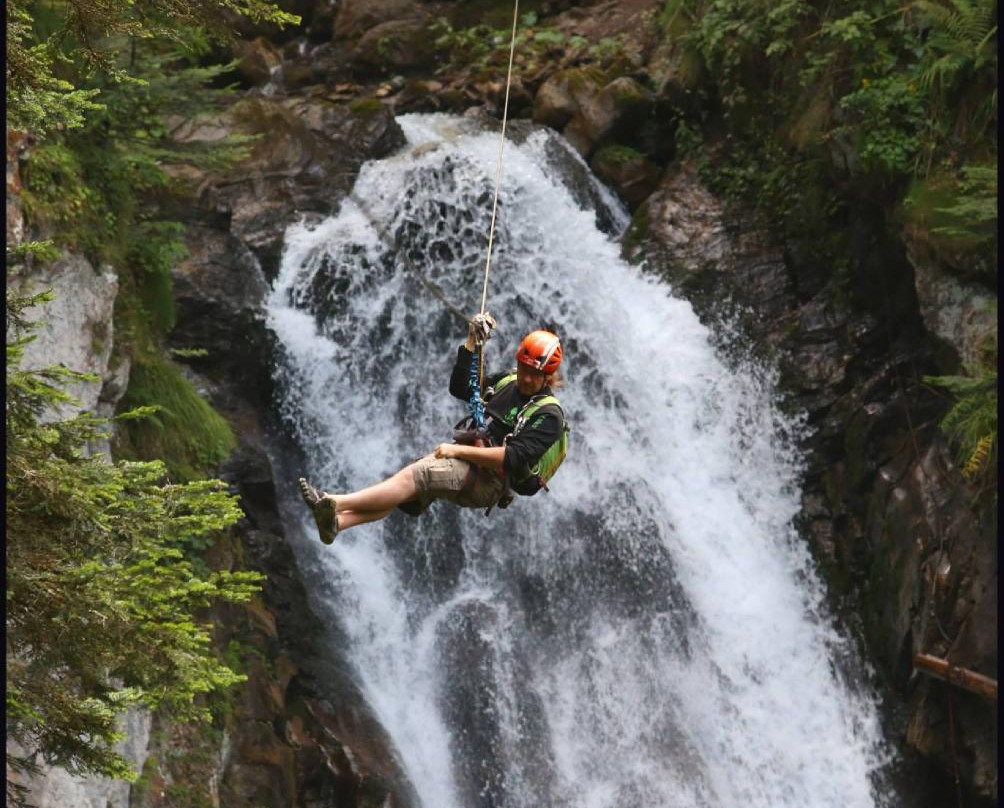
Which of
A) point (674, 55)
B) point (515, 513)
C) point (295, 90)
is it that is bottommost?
point (515, 513)

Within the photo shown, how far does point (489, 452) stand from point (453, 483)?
0.28m

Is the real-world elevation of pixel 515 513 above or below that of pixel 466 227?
below

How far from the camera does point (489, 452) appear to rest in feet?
20.5

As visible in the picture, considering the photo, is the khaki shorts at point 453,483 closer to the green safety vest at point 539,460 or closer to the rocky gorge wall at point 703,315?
the green safety vest at point 539,460

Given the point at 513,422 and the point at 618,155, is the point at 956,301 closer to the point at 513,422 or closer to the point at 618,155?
the point at 618,155

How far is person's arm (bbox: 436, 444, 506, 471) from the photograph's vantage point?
625cm

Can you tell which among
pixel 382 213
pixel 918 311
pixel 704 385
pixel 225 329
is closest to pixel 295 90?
pixel 382 213

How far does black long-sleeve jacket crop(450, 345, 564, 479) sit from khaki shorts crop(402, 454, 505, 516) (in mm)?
219

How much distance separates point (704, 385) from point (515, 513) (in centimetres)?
314

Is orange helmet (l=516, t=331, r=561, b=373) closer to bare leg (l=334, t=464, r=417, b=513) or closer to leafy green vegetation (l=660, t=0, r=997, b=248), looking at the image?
bare leg (l=334, t=464, r=417, b=513)

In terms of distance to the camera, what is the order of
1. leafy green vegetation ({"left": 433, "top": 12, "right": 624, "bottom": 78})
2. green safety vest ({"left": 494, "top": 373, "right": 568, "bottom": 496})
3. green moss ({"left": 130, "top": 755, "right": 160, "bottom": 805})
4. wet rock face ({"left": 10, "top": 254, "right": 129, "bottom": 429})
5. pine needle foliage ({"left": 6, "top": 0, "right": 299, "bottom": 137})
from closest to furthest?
pine needle foliage ({"left": 6, "top": 0, "right": 299, "bottom": 137})
green safety vest ({"left": 494, "top": 373, "right": 568, "bottom": 496})
wet rock face ({"left": 10, "top": 254, "right": 129, "bottom": 429})
green moss ({"left": 130, "top": 755, "right": 160, "bottom": 805})
leafy green vegetation ({"left": 433, "top": 12, "right": 624, "bottom": 78})

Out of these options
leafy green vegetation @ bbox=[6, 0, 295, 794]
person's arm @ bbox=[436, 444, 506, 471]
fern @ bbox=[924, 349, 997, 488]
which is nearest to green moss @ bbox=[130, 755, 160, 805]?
leafy green vegetation @ bbox=[6, 0, 295, 794]

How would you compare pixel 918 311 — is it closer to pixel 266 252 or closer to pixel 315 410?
pixel 315 410

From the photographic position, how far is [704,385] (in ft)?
47.4
